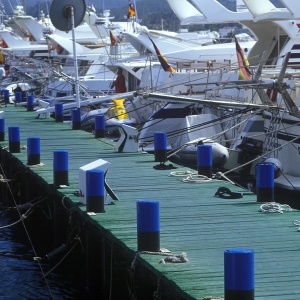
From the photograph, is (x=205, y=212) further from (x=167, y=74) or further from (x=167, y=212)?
(x=167, y=74)

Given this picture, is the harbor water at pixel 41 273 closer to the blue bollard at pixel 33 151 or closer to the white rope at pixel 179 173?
the blue bollard at pixel 33 151

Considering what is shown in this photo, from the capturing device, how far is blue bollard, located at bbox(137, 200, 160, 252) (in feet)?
29.7

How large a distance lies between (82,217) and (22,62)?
119 feet

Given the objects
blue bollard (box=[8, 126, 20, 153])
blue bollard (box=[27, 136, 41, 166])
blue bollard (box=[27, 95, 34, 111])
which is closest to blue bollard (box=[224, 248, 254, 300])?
blue bollard (box=[27, 136, 41, 166])

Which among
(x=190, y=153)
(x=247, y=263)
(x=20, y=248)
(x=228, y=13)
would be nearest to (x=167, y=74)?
(x=228, y=13)

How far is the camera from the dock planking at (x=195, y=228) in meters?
8.17

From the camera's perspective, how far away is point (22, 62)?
1857 inches

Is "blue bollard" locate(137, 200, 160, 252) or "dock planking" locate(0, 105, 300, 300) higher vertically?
"blue bollard" locate(137, 200, 160, 252)

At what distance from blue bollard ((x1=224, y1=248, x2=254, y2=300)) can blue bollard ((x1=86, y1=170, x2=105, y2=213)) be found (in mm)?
4502

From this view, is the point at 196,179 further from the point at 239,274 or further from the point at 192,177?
the point at 239,274

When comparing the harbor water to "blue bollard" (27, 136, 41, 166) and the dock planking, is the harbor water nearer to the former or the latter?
the dock planking

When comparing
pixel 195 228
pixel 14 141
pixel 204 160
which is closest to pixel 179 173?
pixel 204 160

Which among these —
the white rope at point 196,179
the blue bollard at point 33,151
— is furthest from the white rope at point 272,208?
the blue bollard at point 33,151

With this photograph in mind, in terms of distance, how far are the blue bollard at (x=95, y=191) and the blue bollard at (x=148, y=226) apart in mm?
2255
